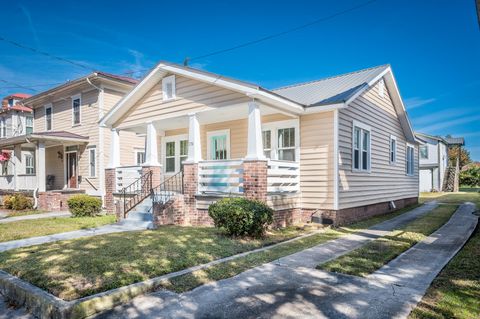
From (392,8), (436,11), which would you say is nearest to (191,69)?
(392,8)

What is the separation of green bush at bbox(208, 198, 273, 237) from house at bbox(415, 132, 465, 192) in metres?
30.5

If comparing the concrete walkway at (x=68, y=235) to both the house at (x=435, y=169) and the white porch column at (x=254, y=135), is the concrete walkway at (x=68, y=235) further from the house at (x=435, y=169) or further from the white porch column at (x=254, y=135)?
the house at (x=435, y=169)

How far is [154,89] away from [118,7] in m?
6.10

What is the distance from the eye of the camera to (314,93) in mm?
12273

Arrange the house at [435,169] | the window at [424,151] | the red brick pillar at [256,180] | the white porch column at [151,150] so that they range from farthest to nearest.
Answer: the window at [424,151] → the house at [435,169] → the white porch column at [151,150] → the red brick pillar at [256,180]

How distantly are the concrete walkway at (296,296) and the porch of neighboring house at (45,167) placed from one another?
14.3m

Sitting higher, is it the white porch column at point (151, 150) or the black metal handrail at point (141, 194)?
the white porch column at point (151, 150)

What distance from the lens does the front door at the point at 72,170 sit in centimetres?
1938

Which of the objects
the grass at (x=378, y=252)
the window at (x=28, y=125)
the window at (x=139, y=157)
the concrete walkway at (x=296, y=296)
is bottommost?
the grass at (x=378, y=252)

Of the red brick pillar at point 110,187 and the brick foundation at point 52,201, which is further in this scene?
the brick foundation at point 52,201

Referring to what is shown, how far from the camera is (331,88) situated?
12.4 metres

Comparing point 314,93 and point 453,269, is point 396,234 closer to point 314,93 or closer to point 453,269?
point 453,269

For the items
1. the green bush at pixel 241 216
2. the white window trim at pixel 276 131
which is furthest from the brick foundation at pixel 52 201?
the green bush at pixel 241 216

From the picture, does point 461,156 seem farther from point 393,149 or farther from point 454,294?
point 454,294
